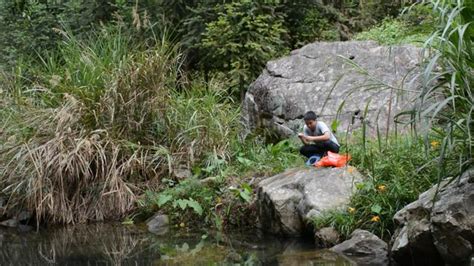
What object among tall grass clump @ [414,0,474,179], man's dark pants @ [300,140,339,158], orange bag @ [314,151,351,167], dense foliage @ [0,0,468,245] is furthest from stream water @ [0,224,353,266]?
tall grass clump @ [414,0,474,179]

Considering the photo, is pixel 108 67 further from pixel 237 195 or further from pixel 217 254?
pixel 217 254

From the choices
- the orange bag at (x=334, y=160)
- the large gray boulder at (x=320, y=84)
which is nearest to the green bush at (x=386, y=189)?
A: the orange bag at (x=334, y=160)

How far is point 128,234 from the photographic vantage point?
8406mm

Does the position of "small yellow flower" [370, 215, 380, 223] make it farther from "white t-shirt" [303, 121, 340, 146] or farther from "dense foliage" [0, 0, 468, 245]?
"white t-shirt" [303, 121, 340, 146]

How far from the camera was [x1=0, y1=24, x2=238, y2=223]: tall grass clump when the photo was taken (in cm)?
914

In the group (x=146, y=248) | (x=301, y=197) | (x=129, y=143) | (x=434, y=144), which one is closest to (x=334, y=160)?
(x=301, y=197)

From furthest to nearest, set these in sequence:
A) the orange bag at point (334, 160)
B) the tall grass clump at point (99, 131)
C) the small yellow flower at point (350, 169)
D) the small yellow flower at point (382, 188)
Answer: the tall grass clump at point (99, 131)
the orange bag at point (334, 160)
the small yellow flower at point (350, 169)
the small yellow flower at point (382, 188)

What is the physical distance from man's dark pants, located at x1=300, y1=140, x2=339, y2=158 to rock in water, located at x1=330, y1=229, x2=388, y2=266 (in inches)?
69.5

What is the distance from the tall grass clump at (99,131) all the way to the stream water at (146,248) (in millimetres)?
519

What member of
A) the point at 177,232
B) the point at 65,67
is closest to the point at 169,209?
the point at 177,232

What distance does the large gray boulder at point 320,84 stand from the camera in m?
9.70

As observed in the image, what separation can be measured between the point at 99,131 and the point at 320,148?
3.08 m

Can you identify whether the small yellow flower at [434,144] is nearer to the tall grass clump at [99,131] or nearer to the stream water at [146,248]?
the stream water at [146,248]

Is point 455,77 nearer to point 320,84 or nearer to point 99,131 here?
point 320,84
